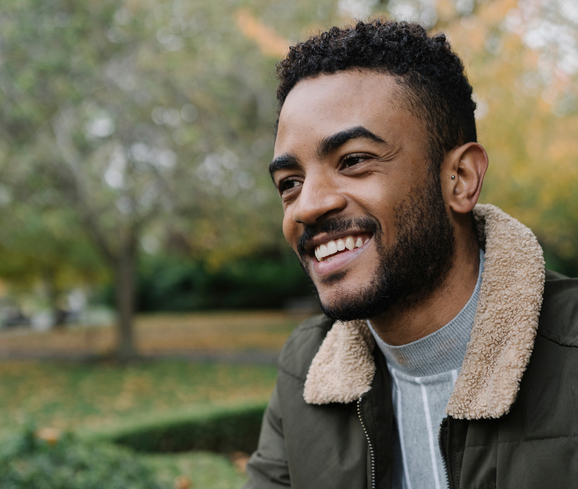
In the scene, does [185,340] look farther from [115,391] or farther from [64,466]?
[64,466]

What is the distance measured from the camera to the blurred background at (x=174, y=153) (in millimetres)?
5914

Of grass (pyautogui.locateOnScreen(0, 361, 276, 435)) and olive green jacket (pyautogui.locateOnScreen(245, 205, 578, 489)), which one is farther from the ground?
grass (pyautogui.locateOnScreen(0, 361, 276, 435))

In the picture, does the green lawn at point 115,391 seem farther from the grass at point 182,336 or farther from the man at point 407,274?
the man at point 407,274

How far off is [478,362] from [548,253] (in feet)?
76.3

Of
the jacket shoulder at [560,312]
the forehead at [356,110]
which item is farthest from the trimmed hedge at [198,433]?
the jacket shoulder at [560,312]

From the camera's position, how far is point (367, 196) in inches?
69.9

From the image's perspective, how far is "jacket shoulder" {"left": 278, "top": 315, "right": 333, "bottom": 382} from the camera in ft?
7.27

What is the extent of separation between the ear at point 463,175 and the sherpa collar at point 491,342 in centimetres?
18

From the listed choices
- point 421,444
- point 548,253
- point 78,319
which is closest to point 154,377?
point 421,444

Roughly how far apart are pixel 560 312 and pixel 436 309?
1.26ft

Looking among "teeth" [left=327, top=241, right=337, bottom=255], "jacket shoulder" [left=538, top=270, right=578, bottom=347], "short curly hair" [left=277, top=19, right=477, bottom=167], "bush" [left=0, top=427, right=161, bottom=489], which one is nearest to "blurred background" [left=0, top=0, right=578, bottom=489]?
"bush" [left=0, top=427, right=161, bottom=489]

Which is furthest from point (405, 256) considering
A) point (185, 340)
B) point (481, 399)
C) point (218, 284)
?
point (218, 284)

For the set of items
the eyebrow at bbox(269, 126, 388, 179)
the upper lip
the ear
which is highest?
the eyebrow at bbox(269, 126, 388, 179)

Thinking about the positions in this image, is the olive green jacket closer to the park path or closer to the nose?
the nose
